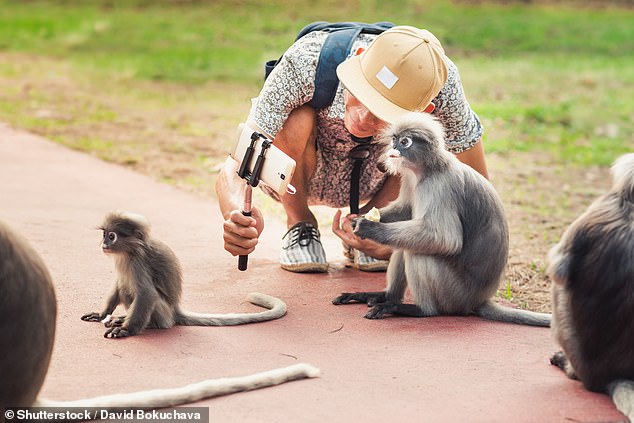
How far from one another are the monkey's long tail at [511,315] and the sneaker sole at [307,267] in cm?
106

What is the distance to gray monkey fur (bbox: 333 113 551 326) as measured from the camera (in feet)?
14.3

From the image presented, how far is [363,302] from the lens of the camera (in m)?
4.71

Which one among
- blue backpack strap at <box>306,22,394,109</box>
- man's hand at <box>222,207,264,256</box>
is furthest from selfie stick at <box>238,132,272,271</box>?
blue backpack strap at <box>306,22,394,109</box>

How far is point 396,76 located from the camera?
4422mm

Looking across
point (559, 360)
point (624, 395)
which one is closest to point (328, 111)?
point (559, 360)

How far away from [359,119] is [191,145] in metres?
4.99

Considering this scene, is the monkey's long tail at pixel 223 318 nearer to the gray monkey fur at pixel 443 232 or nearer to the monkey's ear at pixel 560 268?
the gray monkey fur at pixel 443 232

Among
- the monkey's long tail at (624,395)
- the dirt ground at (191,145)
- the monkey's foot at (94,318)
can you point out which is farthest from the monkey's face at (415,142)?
the monkey's foot at (94,318)

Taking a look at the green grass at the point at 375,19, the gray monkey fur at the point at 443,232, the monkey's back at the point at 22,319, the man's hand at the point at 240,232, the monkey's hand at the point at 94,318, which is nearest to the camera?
the monkey's back at the point at 22,319

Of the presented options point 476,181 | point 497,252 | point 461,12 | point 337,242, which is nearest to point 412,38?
point 476,181

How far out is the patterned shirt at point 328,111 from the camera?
4887mm

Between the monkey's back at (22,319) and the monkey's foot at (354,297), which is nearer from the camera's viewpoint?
the monkey's back at (22,319)

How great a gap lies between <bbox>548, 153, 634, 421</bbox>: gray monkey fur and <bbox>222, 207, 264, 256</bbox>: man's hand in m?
1.58

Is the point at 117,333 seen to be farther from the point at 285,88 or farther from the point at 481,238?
the point at 481,238
